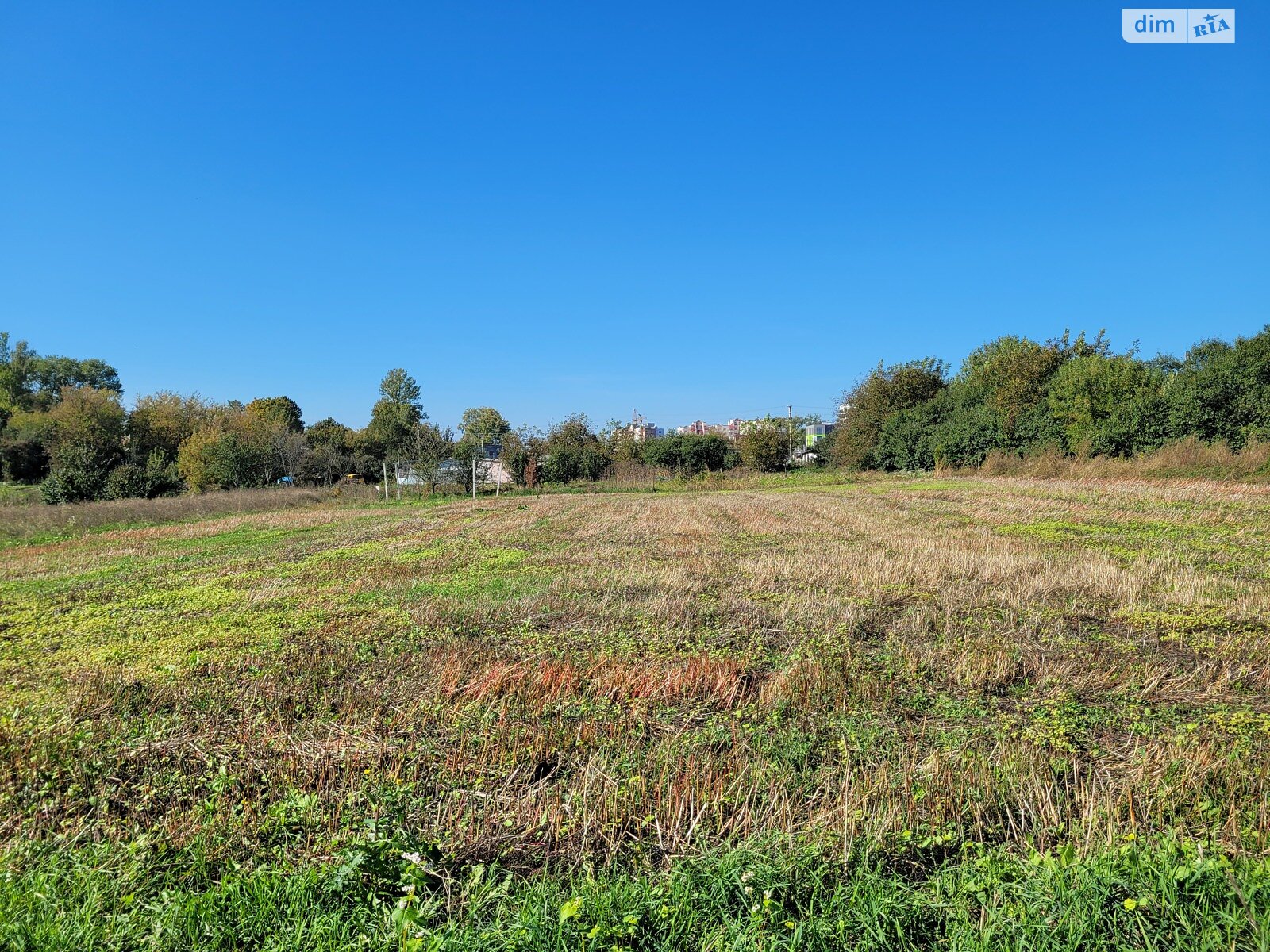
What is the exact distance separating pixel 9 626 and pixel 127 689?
4.09 m

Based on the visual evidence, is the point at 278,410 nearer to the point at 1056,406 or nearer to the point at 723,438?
the point at 723,438

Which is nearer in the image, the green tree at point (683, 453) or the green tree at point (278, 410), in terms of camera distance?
the green tree at point (683, 453)

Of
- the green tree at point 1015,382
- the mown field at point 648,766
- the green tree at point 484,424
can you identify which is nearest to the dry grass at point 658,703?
the mown field at point 648,766

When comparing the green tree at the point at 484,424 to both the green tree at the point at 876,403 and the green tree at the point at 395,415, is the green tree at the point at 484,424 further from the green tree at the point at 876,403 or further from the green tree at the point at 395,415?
the green tree at the point at 876,403

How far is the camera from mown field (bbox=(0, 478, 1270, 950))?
2502 mm

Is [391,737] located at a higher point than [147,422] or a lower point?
lower

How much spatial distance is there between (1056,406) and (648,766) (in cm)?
4001

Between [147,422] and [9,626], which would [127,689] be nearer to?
[9,626]

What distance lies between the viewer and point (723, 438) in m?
49.8

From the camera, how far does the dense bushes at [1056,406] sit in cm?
2698

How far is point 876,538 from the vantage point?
13148mm

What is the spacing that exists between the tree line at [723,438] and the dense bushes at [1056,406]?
85 mm

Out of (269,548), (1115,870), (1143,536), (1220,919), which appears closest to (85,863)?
(1115,870)

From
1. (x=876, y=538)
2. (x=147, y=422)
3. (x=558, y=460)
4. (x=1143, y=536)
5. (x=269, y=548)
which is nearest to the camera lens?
(x=1143, y=536)
